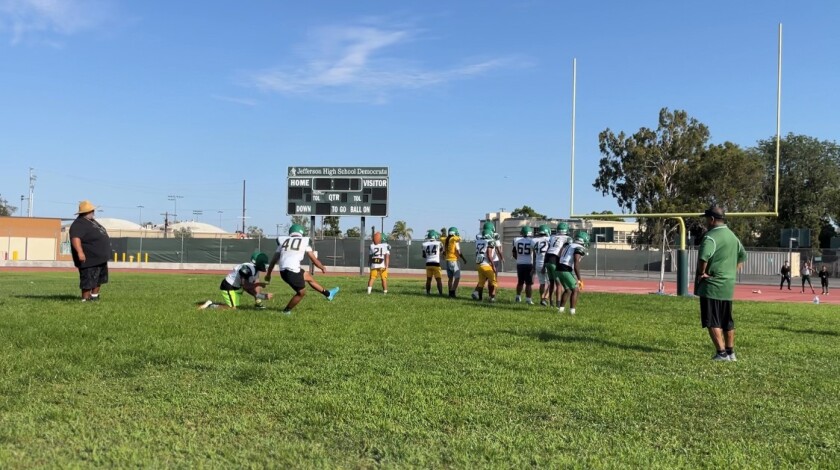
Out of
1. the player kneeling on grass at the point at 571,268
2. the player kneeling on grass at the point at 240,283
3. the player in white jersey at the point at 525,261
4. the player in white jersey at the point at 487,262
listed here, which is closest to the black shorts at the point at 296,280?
the player kneeling on grass at the point at 240,283

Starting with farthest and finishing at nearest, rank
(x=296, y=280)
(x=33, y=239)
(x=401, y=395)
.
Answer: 1. (x=33, y=239)
2. (x=296, y=280)
3. (x=401, y=395)

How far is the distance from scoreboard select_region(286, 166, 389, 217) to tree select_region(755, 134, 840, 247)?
4545 cm

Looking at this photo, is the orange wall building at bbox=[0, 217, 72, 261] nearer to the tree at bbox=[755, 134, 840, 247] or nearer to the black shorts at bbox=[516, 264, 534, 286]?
the black shorts at bbox=[516, 264, 534, 286]

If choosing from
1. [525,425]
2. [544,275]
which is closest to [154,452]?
[525,425]

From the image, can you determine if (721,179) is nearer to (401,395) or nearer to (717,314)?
(717,314)

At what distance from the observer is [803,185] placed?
65.1 m

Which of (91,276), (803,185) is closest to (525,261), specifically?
(91,276)

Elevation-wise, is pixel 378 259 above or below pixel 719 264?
below

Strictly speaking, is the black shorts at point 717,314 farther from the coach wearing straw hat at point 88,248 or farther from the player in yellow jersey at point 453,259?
the coach wearing straw hat at point 88,248

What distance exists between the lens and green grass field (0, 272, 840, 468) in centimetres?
397

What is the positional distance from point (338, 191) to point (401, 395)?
975 inches

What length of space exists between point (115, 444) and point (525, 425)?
2.62m

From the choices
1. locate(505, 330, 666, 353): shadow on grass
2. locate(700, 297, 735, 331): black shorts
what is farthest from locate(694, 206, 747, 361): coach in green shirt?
locate(505, 330, 666, 353): shadow on grass

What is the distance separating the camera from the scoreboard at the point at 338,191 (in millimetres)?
29438
